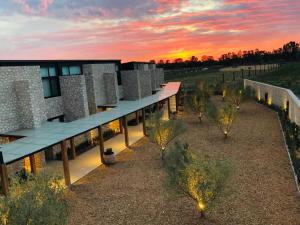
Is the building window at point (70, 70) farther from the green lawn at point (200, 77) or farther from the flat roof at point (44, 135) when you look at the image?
the green lawn at point (200, 77)

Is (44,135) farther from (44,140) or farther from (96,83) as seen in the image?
(96,83)

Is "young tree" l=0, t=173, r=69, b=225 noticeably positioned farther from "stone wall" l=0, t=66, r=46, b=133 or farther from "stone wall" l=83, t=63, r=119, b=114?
"stone wall" l=83, t=63, r=119, b=114

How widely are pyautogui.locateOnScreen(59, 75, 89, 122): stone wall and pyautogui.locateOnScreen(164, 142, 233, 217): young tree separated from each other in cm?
1350

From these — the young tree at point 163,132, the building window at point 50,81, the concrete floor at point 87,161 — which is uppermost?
the building window at point 50,81

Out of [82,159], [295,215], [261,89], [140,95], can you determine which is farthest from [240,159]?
[261,89]

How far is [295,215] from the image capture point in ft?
40.6

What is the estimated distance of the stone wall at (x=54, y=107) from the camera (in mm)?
22717

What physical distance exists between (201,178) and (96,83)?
1991cm

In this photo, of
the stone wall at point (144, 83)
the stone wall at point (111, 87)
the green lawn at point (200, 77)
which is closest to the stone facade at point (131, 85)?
the stone wall at point (144, 83)

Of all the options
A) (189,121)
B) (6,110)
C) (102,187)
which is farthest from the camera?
(189,121)

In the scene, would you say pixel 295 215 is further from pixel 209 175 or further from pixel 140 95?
pixel 140 95

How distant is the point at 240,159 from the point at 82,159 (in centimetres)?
1122

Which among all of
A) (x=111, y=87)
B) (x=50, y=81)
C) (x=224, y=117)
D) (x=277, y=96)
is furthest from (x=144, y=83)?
(x=277, y=96)

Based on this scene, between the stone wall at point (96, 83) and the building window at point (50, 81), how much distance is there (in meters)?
4.05
